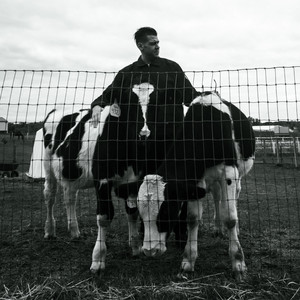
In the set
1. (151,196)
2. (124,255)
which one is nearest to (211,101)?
(151,196)

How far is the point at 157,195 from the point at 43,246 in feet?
8.39

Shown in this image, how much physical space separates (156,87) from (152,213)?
71.9 inches

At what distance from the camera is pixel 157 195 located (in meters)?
4.70

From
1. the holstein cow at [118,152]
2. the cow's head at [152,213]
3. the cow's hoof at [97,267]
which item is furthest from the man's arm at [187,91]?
the cow's hoof at [97,267]

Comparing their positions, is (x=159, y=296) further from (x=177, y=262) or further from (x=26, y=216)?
(x=26, y=216)

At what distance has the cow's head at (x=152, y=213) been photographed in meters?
4.60

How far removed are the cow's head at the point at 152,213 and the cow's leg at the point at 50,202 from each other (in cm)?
277

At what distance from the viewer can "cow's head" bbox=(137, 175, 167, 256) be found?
460 centimetres

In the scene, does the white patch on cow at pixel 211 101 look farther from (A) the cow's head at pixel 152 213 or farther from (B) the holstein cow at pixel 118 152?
(A) the cow's head at pixel 152 213

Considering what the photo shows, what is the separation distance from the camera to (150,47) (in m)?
6.16

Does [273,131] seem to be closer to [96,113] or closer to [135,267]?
[96,113]

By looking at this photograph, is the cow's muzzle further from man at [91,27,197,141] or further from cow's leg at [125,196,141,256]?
man at [91,27,197,141]

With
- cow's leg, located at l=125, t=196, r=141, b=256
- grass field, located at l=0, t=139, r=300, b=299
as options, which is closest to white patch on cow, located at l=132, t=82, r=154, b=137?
cow's leg, located at l=125, t=196, r=141, b=256

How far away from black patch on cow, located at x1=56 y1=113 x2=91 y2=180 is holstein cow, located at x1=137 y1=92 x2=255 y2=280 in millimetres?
2333
